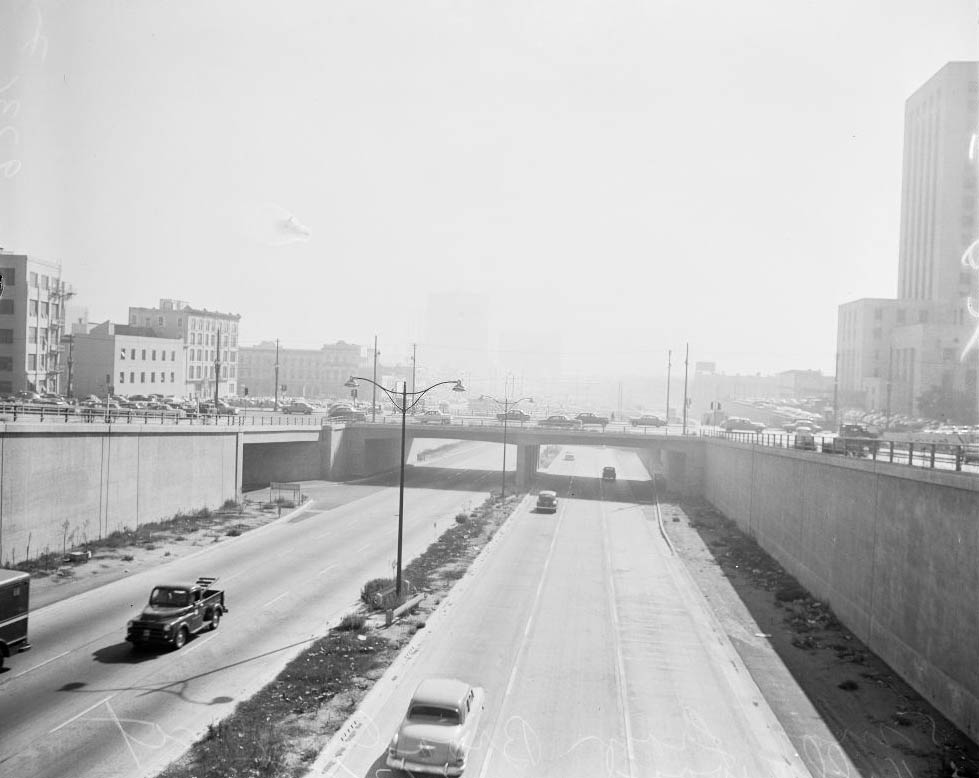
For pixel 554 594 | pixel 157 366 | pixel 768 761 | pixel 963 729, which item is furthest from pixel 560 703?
pixel 157 366

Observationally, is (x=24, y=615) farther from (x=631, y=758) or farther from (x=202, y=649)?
(x=631, y=758)

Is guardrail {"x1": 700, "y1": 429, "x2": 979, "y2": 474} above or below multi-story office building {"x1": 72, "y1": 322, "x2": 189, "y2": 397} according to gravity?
below

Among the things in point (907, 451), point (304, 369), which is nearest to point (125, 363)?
point (907, 451)

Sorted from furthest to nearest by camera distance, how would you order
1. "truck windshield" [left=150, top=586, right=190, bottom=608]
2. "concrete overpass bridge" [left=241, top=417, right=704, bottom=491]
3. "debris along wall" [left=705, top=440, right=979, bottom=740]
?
"concrete overpass bridge" [left=241, top=417, right=704, bottom=491], "truck windshield" [left=150, top=586, right=190, bottom=608], "debris along wall" [left=705, top=440, right=979, bottom=740]

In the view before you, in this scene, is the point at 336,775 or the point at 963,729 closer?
the point at 336,775

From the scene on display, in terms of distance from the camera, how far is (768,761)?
17.3m

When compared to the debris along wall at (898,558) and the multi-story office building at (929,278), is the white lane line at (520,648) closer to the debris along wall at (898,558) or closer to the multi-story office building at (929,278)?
the debris along wall at (898,558)

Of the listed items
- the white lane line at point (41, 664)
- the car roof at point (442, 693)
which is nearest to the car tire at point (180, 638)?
the white lane line at point (41, 664)

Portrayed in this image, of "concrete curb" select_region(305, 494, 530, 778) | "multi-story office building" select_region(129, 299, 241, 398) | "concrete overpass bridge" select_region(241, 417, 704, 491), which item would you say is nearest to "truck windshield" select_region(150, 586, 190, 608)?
"concrete curb" select_region(305, 494, 530, 778)

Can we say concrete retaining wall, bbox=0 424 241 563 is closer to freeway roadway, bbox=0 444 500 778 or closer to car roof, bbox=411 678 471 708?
freeway roadway, bbox=0 444 500 778

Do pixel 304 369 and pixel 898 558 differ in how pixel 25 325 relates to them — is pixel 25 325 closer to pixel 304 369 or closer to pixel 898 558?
pixel 898 558

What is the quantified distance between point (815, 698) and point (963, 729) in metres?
3.78

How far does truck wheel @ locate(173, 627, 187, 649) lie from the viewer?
22984mm

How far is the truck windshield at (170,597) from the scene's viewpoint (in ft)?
78.5
